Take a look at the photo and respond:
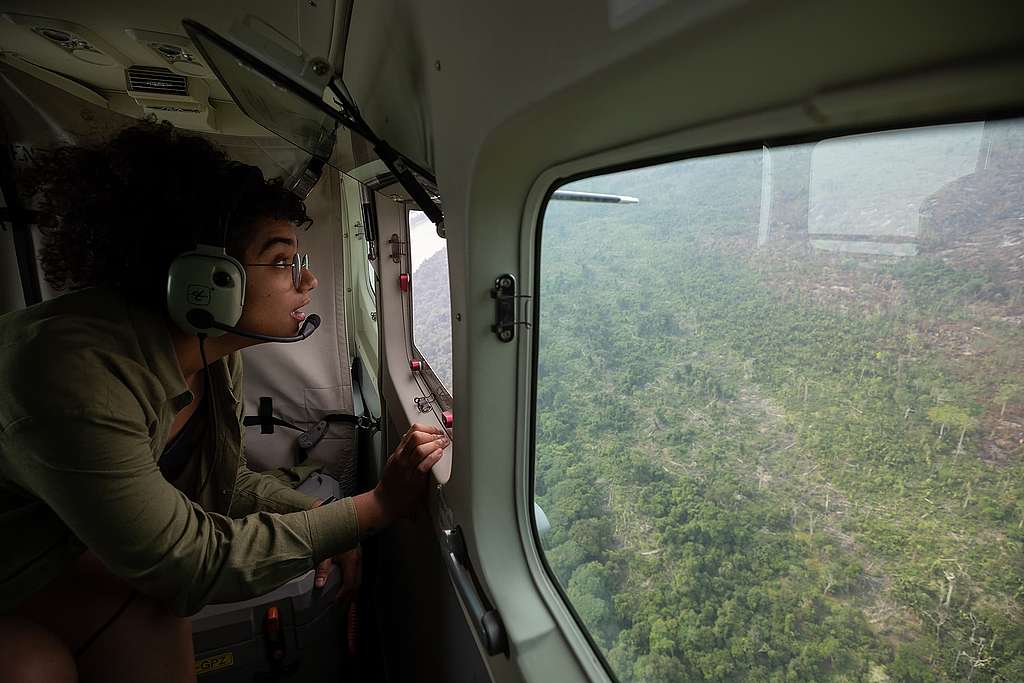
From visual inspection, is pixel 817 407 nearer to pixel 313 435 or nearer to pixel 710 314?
pixel 710 314

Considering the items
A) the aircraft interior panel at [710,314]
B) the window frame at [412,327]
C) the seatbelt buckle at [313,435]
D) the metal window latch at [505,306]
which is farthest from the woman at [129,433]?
the seatbelt buckle at [313,435]

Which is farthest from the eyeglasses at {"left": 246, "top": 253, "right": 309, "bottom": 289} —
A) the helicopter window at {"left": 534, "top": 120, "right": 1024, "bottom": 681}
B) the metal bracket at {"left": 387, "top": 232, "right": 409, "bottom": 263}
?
the metal bracket at {"left": 387, "top": 232, "right": 409, "bottom": 263}

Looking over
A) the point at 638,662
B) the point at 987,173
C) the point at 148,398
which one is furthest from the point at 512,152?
the point at 148,398

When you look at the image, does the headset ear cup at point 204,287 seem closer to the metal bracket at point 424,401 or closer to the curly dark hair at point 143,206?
the curly dark hair at point 143,206

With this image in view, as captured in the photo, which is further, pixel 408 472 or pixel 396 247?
pixel 396 247

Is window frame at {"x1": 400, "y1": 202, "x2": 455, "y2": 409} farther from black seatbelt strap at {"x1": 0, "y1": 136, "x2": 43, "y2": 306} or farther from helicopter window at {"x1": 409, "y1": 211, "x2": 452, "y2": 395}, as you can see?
black seatbelt strap at {"x1": 0, "y1": 136, "x2": 43, "y2": 306}

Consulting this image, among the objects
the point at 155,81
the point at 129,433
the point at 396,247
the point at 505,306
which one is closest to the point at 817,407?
the point at 505,306
